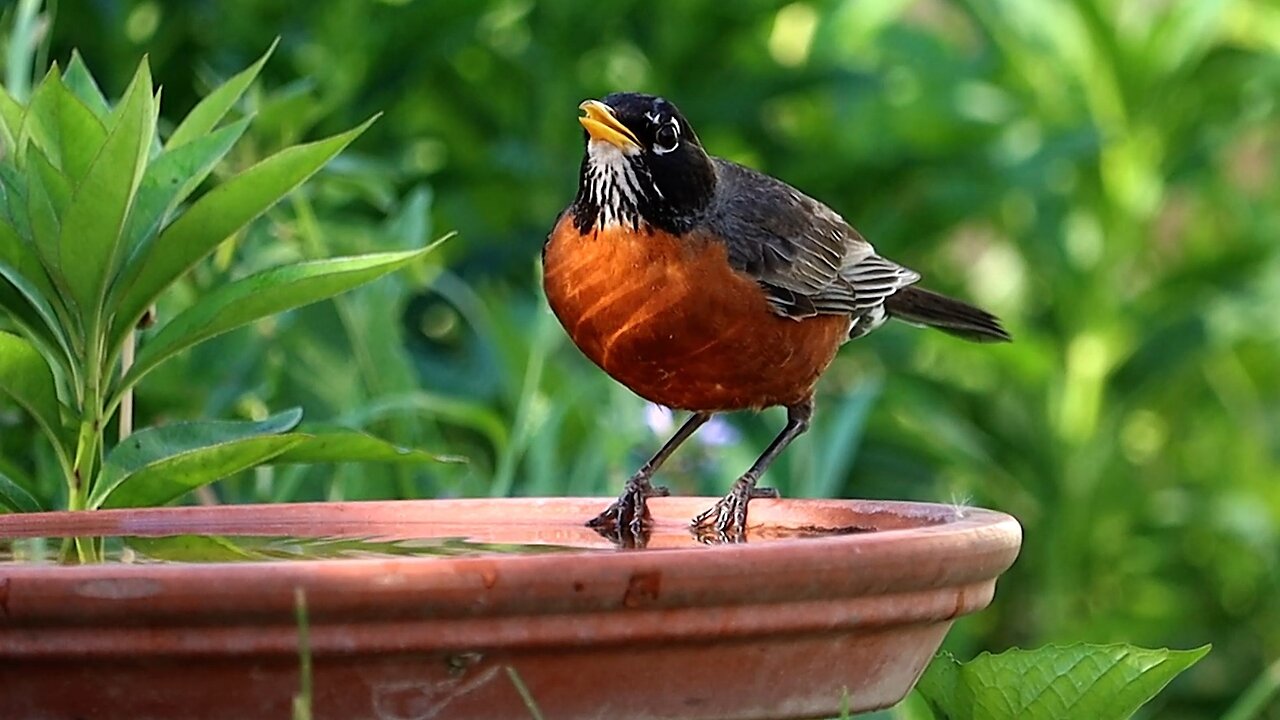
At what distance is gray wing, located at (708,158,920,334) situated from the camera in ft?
9.38

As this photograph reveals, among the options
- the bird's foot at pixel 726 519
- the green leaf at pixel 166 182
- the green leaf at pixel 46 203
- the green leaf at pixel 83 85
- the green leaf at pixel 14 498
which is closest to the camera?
the green leaf at pixel 46 203

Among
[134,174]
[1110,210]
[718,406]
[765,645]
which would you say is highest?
[1110,210]

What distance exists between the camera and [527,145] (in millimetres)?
4922

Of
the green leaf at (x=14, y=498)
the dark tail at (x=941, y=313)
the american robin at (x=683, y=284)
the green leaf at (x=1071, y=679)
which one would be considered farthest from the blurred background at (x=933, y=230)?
the green leaf at (x=1071, y=679)

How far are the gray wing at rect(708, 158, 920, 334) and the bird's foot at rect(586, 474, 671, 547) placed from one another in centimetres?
41

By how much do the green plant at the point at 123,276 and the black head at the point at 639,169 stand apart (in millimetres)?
734

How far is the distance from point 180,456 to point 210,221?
24 cm

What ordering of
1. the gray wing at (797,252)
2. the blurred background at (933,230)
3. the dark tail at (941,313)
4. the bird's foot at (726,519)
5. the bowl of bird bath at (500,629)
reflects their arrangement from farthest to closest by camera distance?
the blurred background at (933,230)
the dark tail at (941,313)
the gray wing at (797,252)
the bird's foot at (726,519)
the bowl of bird bath at (500,629)

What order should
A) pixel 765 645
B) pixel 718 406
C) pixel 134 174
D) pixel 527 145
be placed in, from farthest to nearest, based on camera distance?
pixel 527 145, pixel 718 406, pixel 134 174, pixel 765 645

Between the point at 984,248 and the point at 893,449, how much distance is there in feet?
7.73

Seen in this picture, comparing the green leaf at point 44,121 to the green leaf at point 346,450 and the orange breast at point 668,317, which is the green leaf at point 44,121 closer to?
the green leaf at point 346,450

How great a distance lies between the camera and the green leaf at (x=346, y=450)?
2.07 meters

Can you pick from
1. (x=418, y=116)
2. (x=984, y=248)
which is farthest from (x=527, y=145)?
(x=984, y=248)

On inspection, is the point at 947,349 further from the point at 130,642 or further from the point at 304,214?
the point at 130,642
